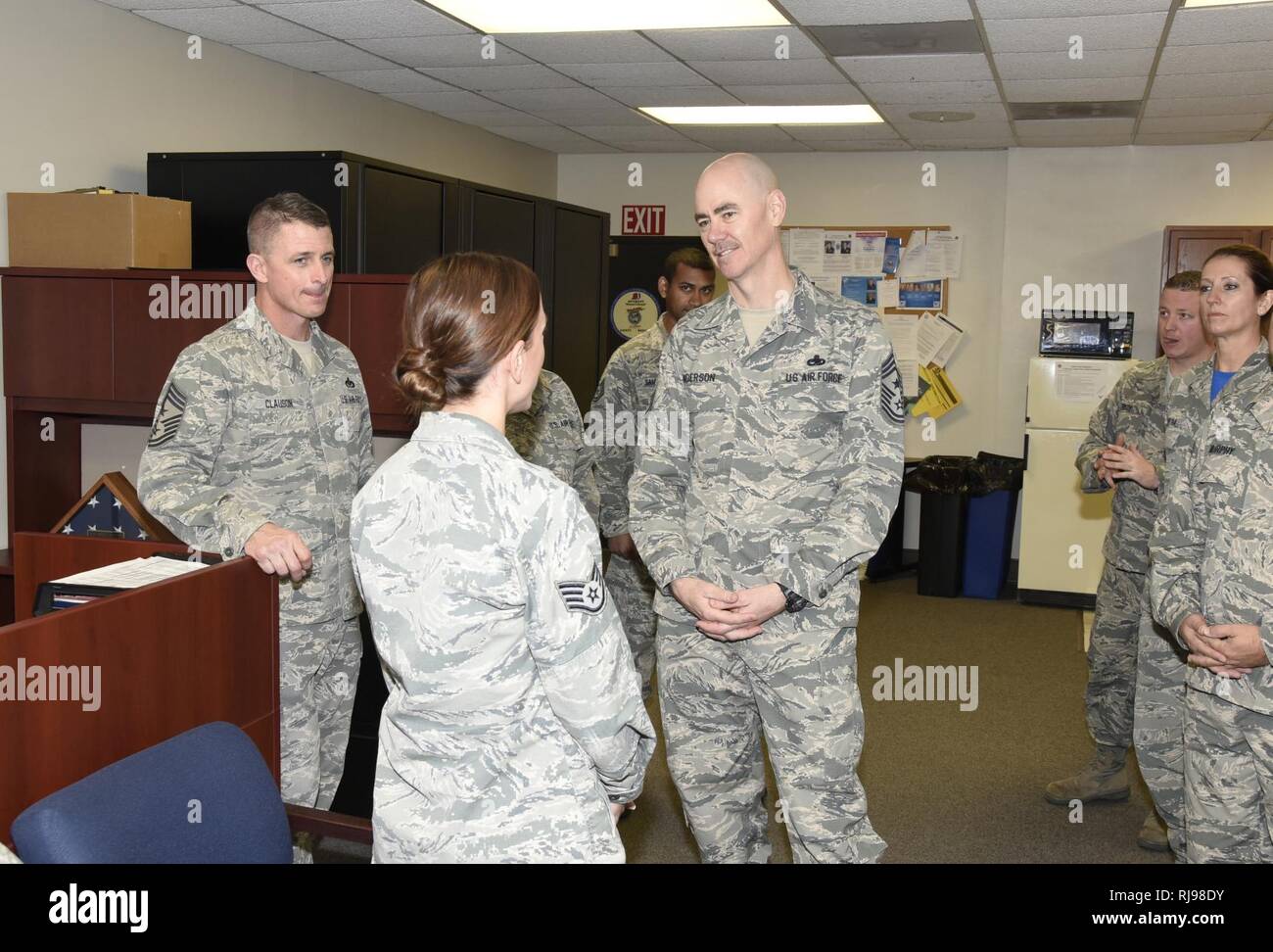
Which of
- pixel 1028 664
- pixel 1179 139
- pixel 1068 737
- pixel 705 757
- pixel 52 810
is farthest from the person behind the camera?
pixel 1179 139

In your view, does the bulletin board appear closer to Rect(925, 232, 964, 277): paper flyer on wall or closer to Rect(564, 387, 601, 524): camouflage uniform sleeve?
Rect(925, 232, 964, 277): paper flyer on wall

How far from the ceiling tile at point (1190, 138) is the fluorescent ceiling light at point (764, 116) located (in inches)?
65.4

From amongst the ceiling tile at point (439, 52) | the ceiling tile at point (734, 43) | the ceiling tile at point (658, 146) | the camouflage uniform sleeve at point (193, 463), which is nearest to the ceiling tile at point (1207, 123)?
the ceiling tile at point (734, 43)

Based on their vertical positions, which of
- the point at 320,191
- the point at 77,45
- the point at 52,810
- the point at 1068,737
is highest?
the point at 77,45

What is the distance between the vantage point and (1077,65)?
16.1 ft

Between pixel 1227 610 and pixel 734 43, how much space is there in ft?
10.3

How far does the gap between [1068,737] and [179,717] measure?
11.7ft

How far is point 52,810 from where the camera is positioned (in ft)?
4.80

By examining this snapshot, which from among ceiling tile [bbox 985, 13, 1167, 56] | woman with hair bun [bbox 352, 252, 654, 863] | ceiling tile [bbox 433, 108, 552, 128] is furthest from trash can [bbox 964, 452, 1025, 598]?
woman with hair bun [bbox 352, 252, 654, 863]

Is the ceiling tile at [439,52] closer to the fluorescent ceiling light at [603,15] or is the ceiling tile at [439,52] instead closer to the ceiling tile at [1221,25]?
the fluorescent ceiling light at [603,15]

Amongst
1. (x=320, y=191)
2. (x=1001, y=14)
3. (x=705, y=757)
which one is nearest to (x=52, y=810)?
(x=705, y=757)

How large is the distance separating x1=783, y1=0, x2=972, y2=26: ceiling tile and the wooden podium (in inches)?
113

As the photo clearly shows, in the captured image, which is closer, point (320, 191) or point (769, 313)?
point (769, 313)
